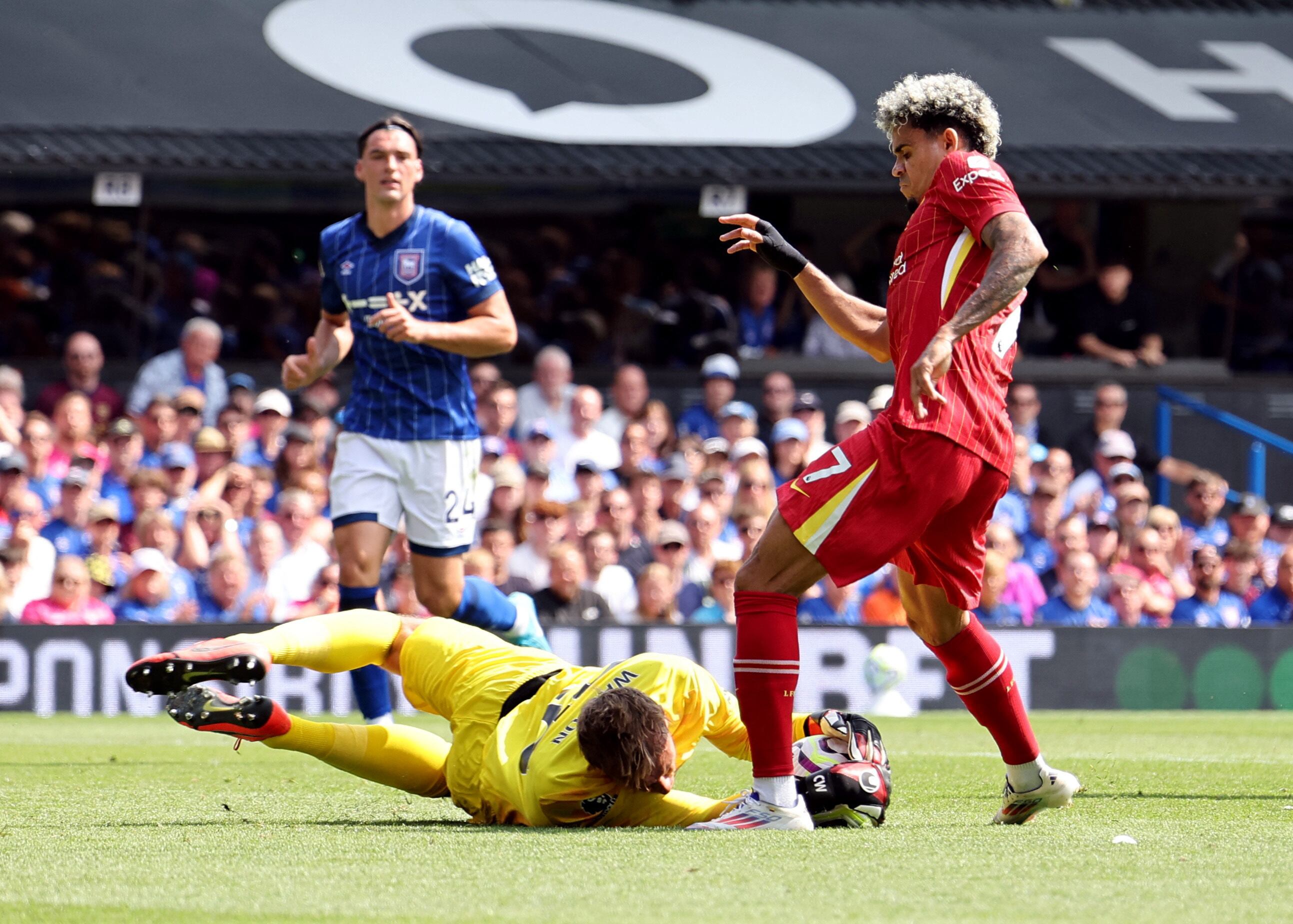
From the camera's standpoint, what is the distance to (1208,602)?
12.5 meters

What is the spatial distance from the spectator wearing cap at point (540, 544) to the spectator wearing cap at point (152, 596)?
6.74 feet

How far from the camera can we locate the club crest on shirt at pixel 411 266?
7.50 metres

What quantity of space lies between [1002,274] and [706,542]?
7235mm

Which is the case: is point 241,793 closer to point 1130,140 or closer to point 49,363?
point 49,363

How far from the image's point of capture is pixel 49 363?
1418 centimetres

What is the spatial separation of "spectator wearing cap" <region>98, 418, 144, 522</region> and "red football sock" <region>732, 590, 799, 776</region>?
25.4 feet

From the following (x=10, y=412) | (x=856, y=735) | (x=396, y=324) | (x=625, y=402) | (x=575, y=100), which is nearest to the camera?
(x=856, y=735)

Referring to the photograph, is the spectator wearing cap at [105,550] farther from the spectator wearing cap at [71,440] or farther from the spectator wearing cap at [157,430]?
the spectator wearing cap at [157,430]

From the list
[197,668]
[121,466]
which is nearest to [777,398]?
[121,466]

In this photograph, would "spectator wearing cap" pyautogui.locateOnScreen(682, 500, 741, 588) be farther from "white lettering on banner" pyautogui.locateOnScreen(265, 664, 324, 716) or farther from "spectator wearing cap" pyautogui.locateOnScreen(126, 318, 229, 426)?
"spectator wearing cap" pyautogui.locateOnScreen(126, 318, 229, 426)

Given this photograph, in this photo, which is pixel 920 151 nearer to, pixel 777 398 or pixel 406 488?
pixel 406 488

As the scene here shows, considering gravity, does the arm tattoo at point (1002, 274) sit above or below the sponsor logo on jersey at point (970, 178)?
below

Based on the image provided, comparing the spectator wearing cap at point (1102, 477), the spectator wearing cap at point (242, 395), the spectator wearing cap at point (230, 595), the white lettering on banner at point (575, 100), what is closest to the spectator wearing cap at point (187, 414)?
the spectator wearing cap at point (242, 395)

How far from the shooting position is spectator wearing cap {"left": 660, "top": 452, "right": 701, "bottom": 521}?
1236 cm
